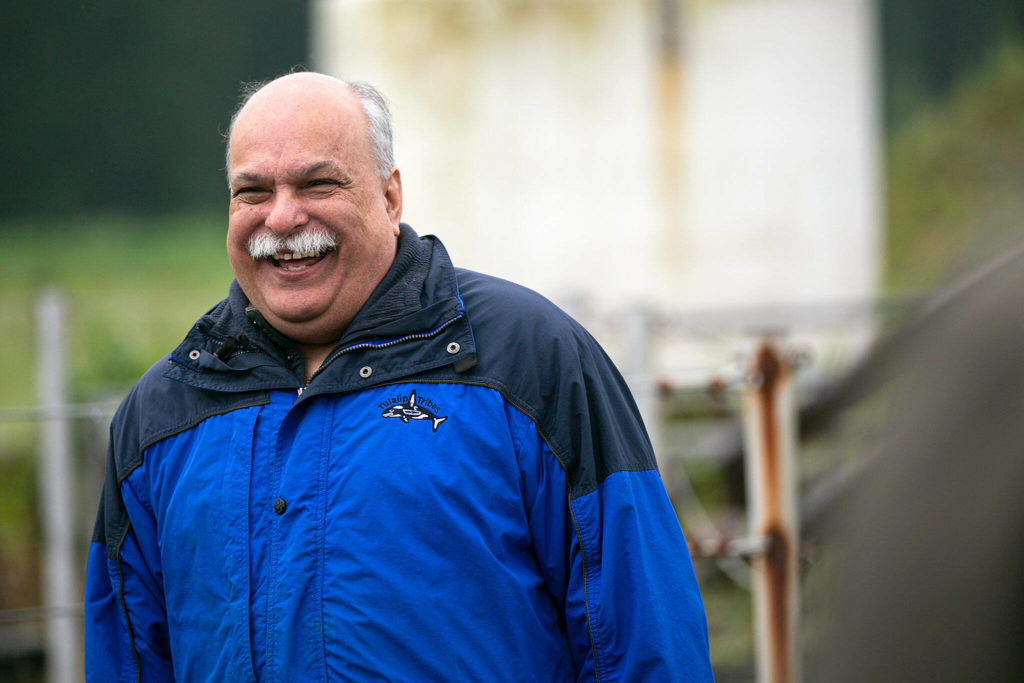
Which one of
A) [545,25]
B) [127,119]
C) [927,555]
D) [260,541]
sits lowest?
[260,541]

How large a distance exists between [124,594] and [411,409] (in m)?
0.77

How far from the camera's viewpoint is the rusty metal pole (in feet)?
12.6

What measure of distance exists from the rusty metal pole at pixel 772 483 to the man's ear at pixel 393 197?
1918mm

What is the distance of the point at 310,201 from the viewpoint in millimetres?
2223

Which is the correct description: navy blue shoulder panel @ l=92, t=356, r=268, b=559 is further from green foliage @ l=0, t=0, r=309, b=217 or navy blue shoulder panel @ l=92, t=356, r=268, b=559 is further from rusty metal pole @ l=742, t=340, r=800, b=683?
green foliage @ l=0, t=0, r=309, b=217

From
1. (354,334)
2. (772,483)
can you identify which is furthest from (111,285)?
(354,334)

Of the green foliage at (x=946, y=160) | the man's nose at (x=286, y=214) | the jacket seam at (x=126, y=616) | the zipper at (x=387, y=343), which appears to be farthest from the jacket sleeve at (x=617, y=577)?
the green foliage at (x=946, y=160)

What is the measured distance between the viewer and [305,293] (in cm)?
221

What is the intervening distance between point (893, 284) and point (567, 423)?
10.0m

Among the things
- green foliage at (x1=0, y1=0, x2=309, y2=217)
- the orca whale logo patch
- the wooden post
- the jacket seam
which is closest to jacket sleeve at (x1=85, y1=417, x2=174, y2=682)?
the jacket seam

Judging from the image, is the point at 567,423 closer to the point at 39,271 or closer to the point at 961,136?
the point at 961,136

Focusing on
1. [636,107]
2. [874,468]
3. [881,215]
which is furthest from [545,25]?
[874,468]

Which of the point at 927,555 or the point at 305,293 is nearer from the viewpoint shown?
the point at 927,555

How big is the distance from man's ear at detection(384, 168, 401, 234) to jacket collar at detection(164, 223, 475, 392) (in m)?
0.03
